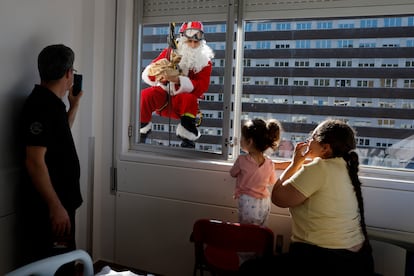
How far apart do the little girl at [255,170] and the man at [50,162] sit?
0.87 metres

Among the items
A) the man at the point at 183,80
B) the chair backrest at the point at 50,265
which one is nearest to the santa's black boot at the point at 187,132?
the man at the point at 183,80

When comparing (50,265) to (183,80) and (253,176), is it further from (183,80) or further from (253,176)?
(183,80)

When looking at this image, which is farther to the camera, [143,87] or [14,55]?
[143,87]

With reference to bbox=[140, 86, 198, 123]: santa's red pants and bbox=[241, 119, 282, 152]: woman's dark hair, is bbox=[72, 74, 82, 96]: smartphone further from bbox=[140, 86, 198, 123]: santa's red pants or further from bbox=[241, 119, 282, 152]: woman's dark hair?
bbox=[241, 119, 282, 152]: woman's dark hair

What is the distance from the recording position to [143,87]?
2.71m

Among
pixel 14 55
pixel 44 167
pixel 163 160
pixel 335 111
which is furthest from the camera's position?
pixel 163 160

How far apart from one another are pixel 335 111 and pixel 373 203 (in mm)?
560

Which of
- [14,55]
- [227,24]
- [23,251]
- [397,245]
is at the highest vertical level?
[227,24]

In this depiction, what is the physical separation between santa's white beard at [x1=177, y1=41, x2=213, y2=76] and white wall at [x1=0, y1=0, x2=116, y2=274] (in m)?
0.50

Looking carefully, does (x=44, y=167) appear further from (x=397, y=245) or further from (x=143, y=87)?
(x=397, y=245)

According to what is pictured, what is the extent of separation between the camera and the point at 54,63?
1.84 metres

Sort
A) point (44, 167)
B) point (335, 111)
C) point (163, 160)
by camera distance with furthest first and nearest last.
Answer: point (163, 160), point (335, 111), point (44, 167)

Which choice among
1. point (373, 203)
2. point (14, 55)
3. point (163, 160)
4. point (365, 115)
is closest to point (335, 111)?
point (365, 115)

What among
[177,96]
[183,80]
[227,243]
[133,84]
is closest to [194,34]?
[183,80]
